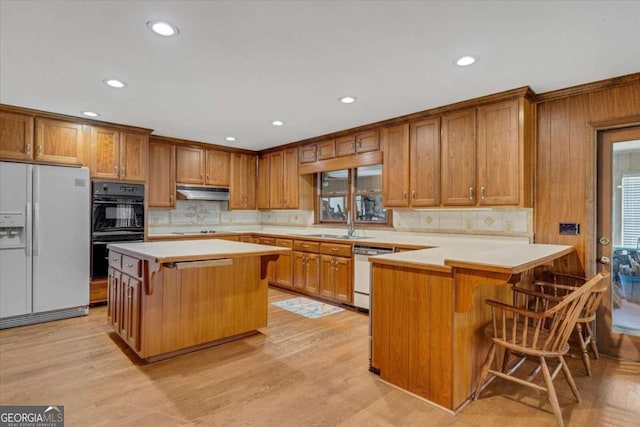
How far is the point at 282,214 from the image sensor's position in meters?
6.14

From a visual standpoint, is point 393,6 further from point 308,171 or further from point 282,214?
point 282,214

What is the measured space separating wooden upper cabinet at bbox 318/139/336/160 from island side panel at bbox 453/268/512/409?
114 inches

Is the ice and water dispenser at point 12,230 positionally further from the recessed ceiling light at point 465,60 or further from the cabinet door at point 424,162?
the recessed ceiling light at point 465,60

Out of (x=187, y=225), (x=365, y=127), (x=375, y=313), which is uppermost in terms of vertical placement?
(x=365, y=127)

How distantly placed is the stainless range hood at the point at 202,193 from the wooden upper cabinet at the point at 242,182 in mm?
141

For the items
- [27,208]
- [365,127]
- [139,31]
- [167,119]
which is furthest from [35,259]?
[365,127]

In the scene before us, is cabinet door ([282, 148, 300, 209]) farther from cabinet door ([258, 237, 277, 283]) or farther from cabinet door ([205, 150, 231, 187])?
cabinet door ([205, 150, 231, 187])

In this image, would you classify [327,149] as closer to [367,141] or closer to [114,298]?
[367,141]

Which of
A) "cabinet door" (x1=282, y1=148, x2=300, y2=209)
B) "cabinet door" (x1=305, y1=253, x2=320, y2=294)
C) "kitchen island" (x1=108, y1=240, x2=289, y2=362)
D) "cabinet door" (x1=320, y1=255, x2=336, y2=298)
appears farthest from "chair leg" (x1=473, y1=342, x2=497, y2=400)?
"cabinet door" (x1=282, y1=148, x2=300, y2=209)

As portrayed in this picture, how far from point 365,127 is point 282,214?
2467 millimetres

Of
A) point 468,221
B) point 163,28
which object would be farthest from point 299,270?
point 163,28

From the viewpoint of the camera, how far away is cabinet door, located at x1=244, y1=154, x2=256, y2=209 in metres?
5.98

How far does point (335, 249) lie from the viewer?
14.0ft

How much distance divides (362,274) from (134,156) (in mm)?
3268
